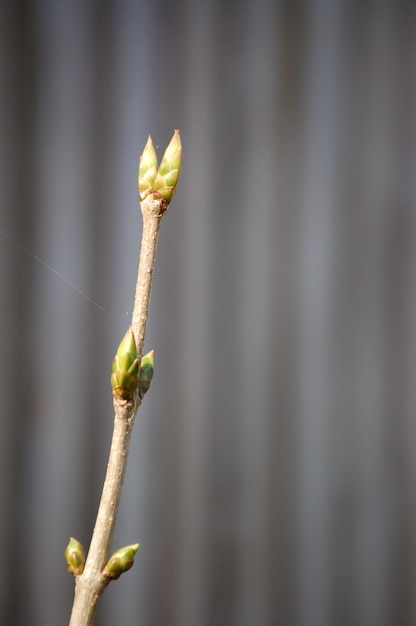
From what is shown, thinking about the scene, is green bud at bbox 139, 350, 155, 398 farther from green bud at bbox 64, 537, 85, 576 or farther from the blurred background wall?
the blurred background wall

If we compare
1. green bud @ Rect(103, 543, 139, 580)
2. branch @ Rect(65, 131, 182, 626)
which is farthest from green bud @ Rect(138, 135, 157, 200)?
green bud @ Rect(103, 543, 139, 580)

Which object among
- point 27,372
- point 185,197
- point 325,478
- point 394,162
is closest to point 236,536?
point 325,478

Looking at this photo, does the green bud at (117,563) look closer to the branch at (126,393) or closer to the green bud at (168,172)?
the branch at (126,393)

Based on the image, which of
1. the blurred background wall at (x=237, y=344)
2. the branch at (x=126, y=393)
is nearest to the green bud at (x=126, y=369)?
the branch at (x=126, y=393)

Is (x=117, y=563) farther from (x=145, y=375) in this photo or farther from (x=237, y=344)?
(x=237, y=344)

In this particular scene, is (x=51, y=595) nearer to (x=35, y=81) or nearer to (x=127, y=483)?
(x=127, y=483)
